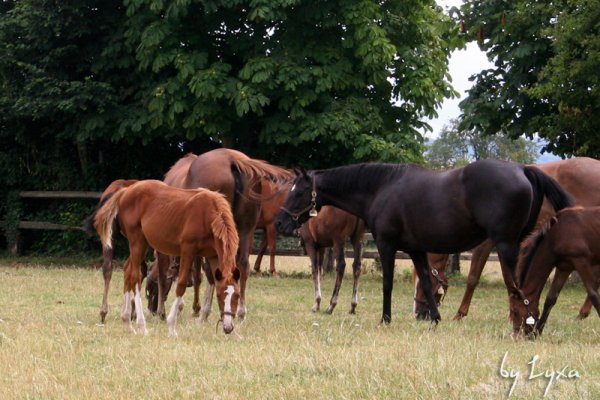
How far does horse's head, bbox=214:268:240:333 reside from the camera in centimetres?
984

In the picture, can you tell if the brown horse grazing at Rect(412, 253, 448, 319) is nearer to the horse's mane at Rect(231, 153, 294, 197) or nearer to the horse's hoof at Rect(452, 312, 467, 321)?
the horse's hoof at Rect(452, 312, 467, 321)

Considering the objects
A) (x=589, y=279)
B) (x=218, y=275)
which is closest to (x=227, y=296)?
(x=218, y=275)

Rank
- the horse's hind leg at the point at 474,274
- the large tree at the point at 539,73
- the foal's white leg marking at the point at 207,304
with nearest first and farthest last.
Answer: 1. the foal's white leg marking at the point at 207,304
2. the horse's hind leg at the point at 474,274
3. the large tree at the point at 539,73

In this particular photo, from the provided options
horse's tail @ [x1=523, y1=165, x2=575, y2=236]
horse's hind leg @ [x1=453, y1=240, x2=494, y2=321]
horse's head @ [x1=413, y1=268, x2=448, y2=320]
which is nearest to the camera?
horse's tail @ [x1=523, y1=165, x2=575, y2=236]

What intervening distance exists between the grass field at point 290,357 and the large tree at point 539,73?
23.0 feet

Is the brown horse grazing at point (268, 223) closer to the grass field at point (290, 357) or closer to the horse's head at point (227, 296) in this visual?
the grass field at point (290, 357)

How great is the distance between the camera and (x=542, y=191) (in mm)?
10898

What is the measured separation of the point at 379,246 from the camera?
39.2 ft

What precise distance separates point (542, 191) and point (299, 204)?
10.6ft

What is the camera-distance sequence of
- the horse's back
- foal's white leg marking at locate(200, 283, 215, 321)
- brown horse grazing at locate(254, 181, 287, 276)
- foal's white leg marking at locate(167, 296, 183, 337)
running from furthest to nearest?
brown horse grazing at locate(254, 181, 287, 276) < the horse's back < foal's white leg marking at locate(200, 283, 215, 321) < foal's white leg marking at locate(167, 296, 183, 337)

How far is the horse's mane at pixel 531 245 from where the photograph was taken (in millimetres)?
10859

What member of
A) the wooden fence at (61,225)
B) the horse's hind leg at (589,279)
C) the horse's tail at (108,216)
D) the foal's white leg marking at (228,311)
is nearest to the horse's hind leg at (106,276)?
the horse's tail at (108,216)

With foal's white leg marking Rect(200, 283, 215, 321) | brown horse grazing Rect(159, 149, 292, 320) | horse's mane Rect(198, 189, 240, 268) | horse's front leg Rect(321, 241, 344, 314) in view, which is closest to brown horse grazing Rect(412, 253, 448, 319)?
horse's front leg Rect(321, 241, 344, 314)

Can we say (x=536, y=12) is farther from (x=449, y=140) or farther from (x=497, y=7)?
(x=449, y=140)
